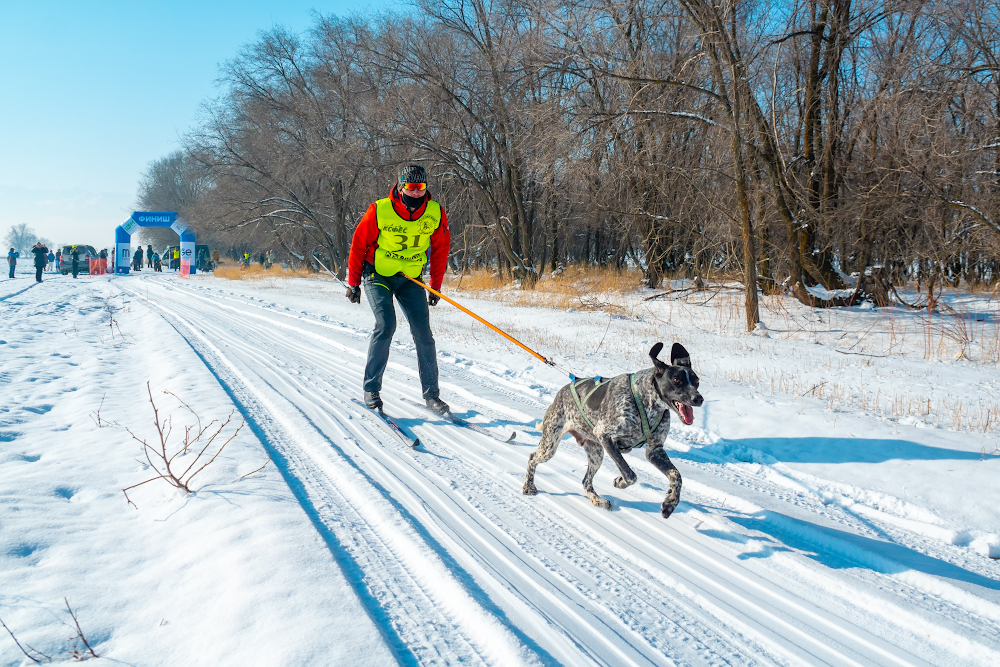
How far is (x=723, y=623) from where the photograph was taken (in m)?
2.63

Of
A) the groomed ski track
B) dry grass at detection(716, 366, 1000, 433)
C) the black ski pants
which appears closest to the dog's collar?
the groomed ski track

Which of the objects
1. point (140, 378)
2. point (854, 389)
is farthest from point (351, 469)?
point (854, 389)

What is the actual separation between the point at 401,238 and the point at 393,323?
0.88 metres

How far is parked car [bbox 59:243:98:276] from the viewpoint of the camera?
38.2 meters

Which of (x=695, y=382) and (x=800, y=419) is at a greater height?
(x=695, y=382)

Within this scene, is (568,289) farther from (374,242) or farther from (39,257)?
(39,257)

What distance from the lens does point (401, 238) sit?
5840 mm

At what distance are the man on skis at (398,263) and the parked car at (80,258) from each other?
134 feet

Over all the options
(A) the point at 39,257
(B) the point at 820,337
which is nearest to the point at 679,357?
(B) the point at 820,337

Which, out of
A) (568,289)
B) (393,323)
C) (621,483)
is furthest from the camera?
(568,289)

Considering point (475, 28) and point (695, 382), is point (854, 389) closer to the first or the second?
point (695, 382)

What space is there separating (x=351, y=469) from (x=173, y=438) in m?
1.68

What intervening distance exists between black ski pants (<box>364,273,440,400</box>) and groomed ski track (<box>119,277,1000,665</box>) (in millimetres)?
869

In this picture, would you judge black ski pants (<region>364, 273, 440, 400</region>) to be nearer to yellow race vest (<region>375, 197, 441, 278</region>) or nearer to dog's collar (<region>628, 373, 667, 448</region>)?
yellow race vest (<region>375, 197, 441, 278</region>)
